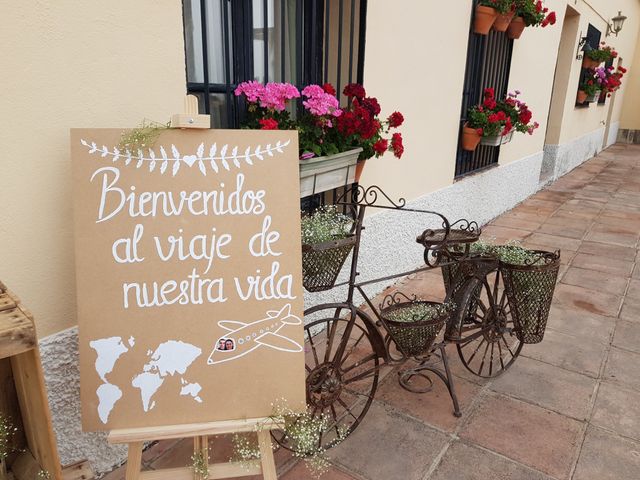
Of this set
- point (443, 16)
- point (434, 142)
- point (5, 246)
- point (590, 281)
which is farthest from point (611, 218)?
point (5, 246)

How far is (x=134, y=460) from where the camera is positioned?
1642mm

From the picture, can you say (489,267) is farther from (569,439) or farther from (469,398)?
(569,439)

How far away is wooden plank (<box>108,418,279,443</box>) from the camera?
5.08 ft

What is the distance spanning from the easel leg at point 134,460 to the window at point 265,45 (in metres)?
1.63

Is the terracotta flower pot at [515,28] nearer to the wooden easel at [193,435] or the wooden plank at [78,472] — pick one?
the wooden easel at [193,435]

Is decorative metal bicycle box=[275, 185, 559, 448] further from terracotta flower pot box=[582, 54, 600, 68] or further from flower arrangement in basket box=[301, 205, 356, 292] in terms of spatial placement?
terracotta flower pot box=[582, 54, 600, 68]

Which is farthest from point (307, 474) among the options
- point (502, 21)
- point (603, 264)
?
point (502, 21)

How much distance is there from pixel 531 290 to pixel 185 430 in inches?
77.1

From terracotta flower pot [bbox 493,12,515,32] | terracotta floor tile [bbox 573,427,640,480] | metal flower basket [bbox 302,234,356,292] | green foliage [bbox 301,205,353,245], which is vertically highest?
terracotta flower pot [bbox 493,12,515,32]

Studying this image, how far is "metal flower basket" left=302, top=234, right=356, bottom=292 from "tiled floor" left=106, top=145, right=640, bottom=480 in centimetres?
86

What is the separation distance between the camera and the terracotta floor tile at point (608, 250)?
524 cm

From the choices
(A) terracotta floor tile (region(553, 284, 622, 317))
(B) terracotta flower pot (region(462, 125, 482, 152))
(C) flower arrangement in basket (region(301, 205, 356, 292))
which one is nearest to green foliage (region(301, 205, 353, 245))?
(C) flower arrangement in basket (region(301, 205, 356, 292))

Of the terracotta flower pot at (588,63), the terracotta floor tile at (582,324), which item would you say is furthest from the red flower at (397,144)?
the terracotta flower pot at (588,63)

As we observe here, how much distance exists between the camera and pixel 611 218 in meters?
6.84
